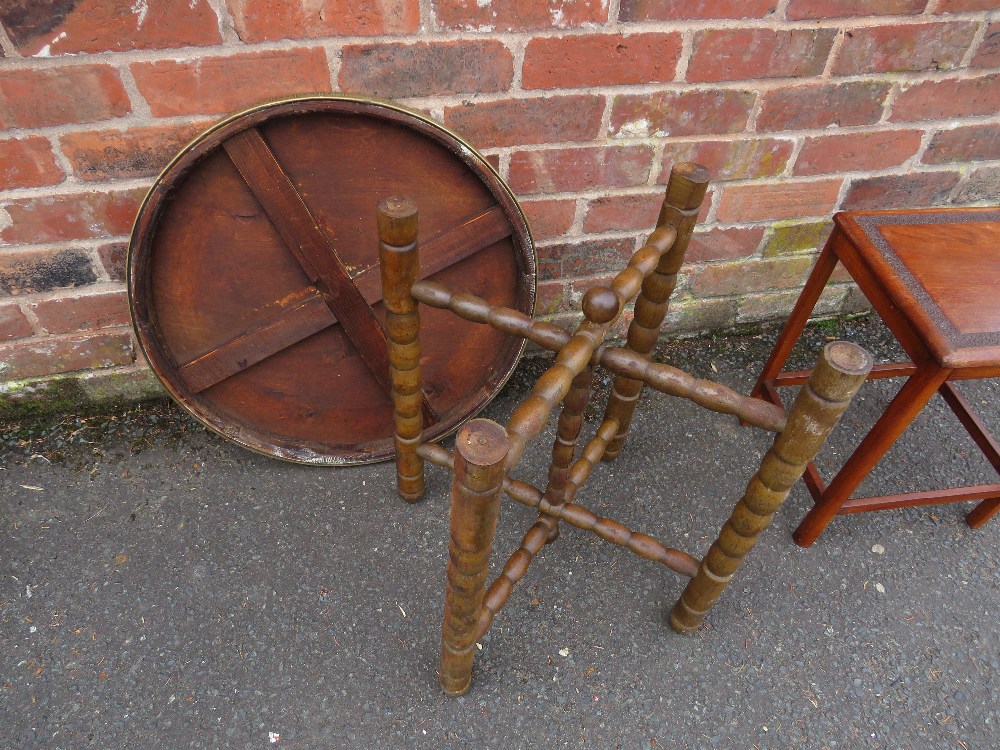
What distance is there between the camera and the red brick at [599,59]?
129 cm

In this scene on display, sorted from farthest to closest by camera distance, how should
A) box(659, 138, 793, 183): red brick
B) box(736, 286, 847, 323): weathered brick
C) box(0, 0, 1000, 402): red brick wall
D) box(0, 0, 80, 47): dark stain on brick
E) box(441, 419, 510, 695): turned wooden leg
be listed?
box(736, 286, 847, 323): weathered brick
box(659, 138, 793, 183): red brick
box(0, 0, 1000, 402): red brick wall
box(0, 0, 80, 47): dark stain on brick
box(441, 419, 510, 695): turned wooden leg

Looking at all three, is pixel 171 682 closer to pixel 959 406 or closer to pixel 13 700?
pixel 13 700

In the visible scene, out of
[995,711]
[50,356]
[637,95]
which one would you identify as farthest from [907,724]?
[50,356]

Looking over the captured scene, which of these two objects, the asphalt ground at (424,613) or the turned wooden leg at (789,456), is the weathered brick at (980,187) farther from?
the turned wooden leg at (789,456)

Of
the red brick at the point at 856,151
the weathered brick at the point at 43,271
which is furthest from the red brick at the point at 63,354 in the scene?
the red brick at the point at 856,151

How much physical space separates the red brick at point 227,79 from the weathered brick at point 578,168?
1.43 ft

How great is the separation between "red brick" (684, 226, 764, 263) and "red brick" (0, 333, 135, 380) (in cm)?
139

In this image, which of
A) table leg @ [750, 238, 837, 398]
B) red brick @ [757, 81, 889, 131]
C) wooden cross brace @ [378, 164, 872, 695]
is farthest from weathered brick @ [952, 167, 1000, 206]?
wooden cross brace @ [378, 164, 872, 695]

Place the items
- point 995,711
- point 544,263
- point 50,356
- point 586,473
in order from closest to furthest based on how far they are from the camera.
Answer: point 995,711, point 586,473, point 50,356, point 544,263

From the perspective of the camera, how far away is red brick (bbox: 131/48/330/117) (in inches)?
46.5

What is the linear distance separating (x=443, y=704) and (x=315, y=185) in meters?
1.01

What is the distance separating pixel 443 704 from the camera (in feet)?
4.11

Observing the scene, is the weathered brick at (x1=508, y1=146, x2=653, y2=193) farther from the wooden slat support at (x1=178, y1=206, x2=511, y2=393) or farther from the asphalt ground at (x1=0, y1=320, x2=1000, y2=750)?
the asphalt ground at (x1=0, y1=320, x2=1000, y2=750)

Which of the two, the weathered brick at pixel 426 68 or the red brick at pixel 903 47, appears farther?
the red brick at pixel 903 47
